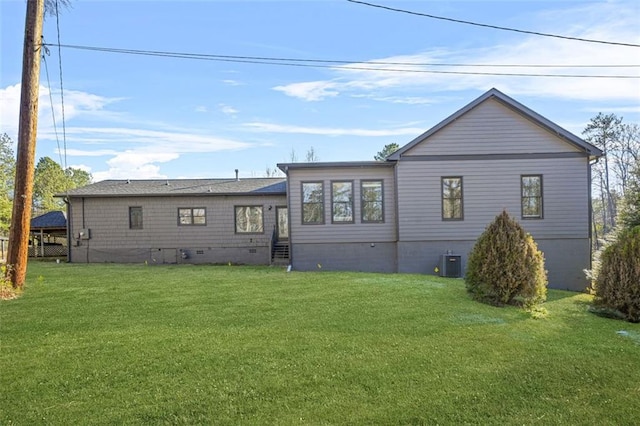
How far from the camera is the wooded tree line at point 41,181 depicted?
2599cm

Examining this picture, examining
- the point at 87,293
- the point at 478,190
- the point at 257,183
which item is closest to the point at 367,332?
the point at 87,293

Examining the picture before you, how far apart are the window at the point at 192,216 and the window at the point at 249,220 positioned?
4.80 ft

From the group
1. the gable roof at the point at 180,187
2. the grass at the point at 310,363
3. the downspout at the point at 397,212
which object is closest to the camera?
the grass at the point at 310,363

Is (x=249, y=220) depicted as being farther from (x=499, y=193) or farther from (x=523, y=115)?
(x=523, y=115)

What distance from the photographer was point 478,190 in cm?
1351

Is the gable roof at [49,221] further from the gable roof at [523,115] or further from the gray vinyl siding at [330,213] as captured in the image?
the gable roof at [523,115]

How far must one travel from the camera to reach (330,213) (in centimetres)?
1408

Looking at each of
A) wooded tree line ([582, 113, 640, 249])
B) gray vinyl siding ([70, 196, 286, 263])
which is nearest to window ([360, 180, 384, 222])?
gray vinyl siding ([70, 196, 286, 263])

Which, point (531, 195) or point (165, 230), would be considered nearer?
point (531, 195)

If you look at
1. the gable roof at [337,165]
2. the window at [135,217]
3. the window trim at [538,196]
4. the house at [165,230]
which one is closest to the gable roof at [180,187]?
→ the house at [165,230]

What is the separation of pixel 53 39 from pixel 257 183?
404 inches

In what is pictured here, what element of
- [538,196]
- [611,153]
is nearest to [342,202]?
[538,196]

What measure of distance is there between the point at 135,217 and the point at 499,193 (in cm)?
1473

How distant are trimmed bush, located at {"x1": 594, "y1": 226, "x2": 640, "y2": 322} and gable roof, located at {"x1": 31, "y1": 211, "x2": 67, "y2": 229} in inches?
901
